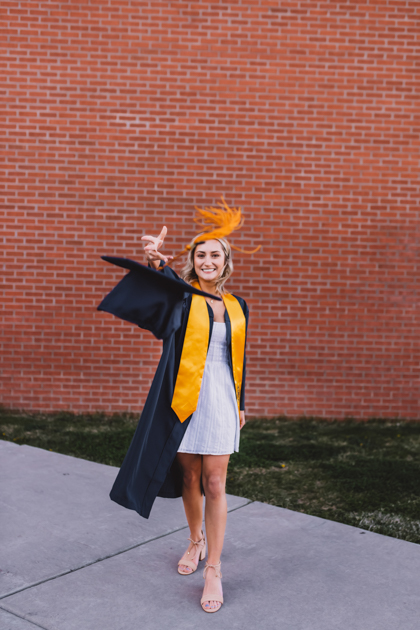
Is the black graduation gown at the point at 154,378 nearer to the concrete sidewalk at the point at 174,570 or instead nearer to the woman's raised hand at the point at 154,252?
the woman's raised hand at the point at 154,252

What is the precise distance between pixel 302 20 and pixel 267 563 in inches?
230

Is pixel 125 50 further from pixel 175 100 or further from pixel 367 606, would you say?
pixel 367 606

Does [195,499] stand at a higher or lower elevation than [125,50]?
lower

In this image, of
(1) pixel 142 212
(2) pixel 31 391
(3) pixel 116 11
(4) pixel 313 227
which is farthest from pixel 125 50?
(2) pixel 31 391

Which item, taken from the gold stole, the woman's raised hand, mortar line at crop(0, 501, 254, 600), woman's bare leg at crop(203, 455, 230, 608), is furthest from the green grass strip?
the woman's raised hand

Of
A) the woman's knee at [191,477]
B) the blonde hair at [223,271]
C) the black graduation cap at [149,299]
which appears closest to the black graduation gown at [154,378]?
the black graduation cap at [149,299]

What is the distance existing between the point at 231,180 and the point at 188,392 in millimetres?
4234

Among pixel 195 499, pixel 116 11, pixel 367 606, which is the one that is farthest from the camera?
pixel 116 11

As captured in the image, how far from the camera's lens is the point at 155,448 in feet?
9.65

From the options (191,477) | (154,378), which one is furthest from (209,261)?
(191,477)

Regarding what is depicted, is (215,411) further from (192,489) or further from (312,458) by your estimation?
(312,458)

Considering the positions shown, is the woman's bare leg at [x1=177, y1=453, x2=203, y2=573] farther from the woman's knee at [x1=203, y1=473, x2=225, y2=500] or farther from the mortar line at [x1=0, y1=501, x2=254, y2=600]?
the mortar line at [x1=0, y1=501, x2=254, y2=600]

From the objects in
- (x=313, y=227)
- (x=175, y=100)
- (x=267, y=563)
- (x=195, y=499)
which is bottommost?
(x=267, y=563)

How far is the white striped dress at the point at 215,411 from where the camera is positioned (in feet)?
9.66
